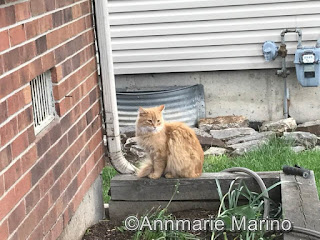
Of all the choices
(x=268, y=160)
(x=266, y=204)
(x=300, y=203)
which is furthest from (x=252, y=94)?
(x=300, y=203)

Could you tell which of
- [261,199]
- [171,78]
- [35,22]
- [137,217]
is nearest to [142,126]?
[137,217]

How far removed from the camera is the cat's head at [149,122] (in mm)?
5127

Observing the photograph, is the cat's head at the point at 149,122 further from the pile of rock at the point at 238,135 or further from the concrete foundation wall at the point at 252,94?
the concrete foundation wall at the point at 252,94

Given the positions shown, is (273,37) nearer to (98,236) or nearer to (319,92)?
(319,92)

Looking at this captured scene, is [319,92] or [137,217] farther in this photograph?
[319,92]

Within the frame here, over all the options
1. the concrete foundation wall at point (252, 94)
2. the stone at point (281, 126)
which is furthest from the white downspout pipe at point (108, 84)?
the concrete foundation wall at point (252, 94)

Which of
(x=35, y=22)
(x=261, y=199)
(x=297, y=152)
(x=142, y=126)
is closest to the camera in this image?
(x=35, y=22)

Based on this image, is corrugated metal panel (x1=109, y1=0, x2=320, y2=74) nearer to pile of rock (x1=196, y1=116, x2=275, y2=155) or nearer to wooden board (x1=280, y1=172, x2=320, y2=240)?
pile of rock (x1=196, y1=116, x2=275, y2=155)

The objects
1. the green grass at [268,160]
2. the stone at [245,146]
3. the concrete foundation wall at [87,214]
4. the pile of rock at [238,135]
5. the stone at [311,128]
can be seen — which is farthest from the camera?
the stone at [311,128]

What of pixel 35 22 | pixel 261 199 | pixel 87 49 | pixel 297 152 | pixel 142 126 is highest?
pixel 35 22

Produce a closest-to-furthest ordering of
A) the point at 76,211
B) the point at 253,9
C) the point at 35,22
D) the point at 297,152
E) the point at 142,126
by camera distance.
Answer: the point at 35,22 < the point at 76,211 < the point at 142,126 < the point at 297,152 < the point at 253,9

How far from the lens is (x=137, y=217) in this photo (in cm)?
500

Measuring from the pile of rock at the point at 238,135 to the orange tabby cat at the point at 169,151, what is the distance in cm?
255

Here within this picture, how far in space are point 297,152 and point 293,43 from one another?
212 cm
